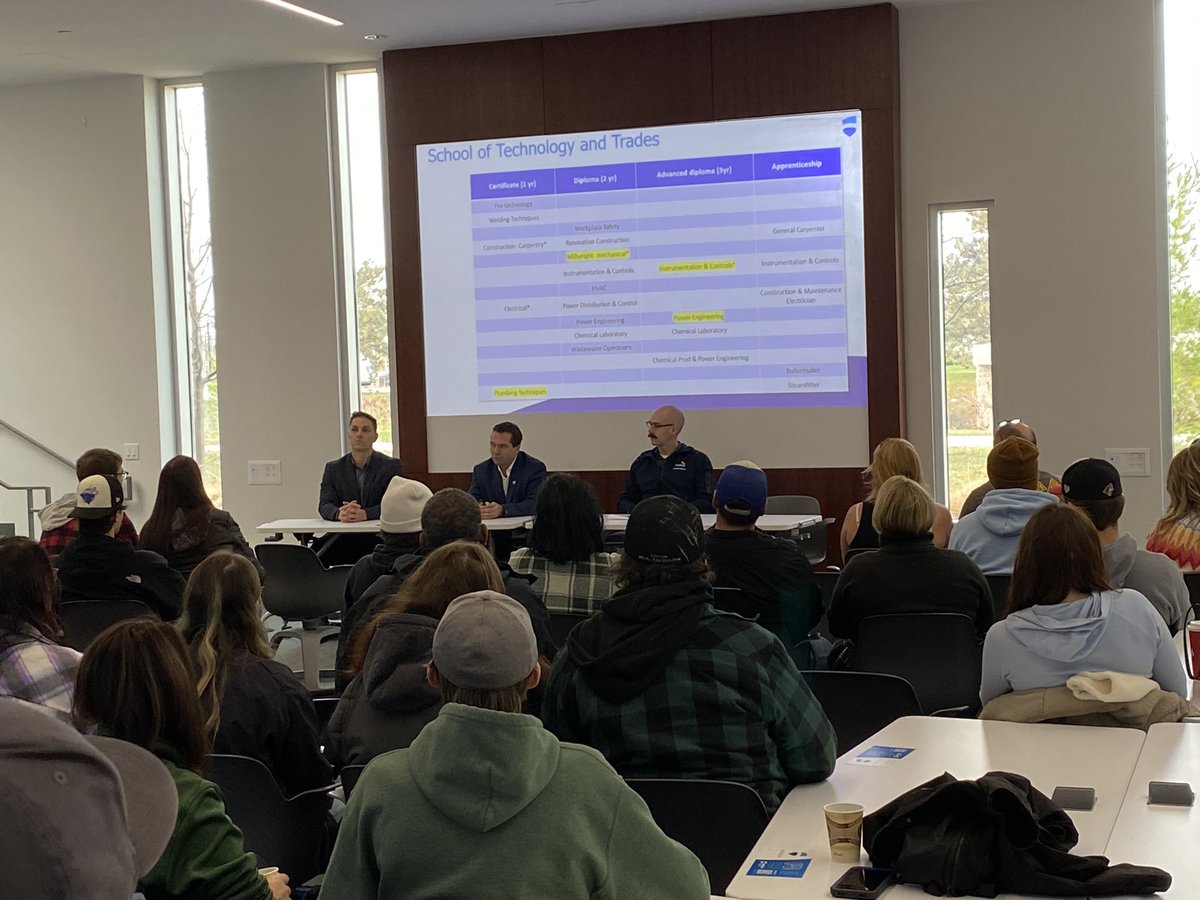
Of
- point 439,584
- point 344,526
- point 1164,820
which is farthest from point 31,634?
point 344,526

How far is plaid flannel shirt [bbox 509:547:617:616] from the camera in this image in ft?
14.0

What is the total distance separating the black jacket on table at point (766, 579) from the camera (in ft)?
13.7

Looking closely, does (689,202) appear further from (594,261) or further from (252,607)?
Answer: (252,607)

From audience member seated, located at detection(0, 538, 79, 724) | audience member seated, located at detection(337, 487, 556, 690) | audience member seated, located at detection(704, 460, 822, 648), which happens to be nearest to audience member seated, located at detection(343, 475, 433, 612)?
audience member seated, located at detection(337, 487, 556, 690)

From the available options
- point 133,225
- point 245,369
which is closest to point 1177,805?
point 245,369

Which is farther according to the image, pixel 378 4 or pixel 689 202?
pixel 689 202

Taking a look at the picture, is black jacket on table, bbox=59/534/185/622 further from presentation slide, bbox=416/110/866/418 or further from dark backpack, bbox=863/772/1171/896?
presentation slide, bbox=416/110/866/418

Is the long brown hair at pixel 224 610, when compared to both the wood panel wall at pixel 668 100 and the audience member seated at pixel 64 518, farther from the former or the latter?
the wood panel wall at pixel 668 100

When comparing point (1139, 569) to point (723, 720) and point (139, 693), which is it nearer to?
point (723, 720)

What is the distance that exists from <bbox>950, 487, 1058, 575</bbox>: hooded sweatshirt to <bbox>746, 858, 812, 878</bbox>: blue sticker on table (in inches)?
104

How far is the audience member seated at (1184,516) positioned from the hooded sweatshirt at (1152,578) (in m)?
0.66

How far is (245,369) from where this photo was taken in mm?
8953

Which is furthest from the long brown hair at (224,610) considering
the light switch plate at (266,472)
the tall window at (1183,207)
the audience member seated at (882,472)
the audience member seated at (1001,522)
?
the tall window at (1183,207)

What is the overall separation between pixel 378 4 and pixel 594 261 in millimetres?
2033
